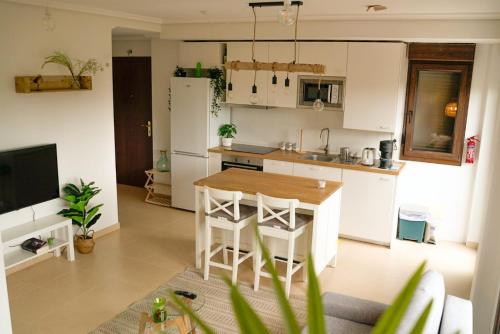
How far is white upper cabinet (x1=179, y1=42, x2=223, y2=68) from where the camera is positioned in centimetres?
624

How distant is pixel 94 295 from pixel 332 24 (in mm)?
3822

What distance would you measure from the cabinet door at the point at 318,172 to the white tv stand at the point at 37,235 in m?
2.75

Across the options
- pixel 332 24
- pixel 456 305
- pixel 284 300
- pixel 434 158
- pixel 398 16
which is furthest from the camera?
pixel 434 158

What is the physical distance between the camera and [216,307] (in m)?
4.02

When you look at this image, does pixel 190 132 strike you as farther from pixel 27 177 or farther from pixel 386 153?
pixel 386 153

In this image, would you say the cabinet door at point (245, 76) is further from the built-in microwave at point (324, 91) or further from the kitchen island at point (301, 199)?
the kitchen island at point (301, 199)

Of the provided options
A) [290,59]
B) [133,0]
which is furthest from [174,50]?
[133,0]

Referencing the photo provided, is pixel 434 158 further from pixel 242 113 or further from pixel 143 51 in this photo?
pixel 143 51

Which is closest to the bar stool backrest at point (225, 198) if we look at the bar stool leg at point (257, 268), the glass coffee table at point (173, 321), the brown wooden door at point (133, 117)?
the bar stool leg at point (257, 268)

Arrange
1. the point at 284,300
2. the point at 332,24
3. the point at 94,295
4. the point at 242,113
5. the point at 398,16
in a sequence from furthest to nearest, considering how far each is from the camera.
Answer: the point at 242,113 → the point at 332,24 → the point at 398,16 → the point at 94,295 → the point at 284,300

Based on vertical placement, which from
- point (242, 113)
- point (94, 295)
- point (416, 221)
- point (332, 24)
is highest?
point (332, 24)

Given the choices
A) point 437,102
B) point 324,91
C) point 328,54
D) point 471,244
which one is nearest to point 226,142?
point 324,91

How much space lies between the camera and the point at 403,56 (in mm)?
5367

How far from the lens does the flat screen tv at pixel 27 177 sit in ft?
13.9
